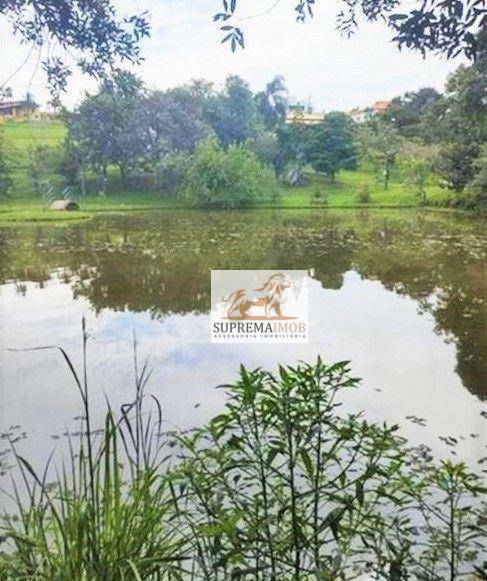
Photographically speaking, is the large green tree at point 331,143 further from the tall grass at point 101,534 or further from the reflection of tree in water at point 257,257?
the tall grass at point 101,534

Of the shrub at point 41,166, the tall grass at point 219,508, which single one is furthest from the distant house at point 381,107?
the tall grass at point 219,508

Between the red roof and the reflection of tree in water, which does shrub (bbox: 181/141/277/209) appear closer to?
the reflection of tree in water

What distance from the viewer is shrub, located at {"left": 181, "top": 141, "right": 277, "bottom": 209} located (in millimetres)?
3230

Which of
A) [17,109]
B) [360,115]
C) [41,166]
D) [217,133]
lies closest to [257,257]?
[217,133]

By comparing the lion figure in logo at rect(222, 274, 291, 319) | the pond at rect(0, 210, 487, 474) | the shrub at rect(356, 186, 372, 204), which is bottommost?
the pond at rect(0, 210, 487, 474)

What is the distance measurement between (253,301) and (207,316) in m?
0.71

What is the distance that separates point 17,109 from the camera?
69.6 inches

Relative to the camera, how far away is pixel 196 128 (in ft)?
8.82

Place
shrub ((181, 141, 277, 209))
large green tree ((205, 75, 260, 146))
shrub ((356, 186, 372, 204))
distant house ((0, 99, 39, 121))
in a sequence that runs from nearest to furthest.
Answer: distant house ((0, 99, 39, 121))
large green tree ((205, 75, 260, 146))
shrub ((181, 141, 277, 209))
shrub ((356, 186, 372, 204))

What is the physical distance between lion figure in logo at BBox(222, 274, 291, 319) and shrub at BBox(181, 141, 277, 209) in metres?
0.70

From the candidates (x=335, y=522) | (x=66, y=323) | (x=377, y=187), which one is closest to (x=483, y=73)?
(x=335, y=522)

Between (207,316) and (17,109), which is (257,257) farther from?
(17,109)

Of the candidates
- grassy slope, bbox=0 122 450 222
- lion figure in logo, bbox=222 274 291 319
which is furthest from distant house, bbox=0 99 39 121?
lion figure in logo, bbox=222 274 291 319

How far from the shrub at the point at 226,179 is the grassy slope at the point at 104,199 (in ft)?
0.73
